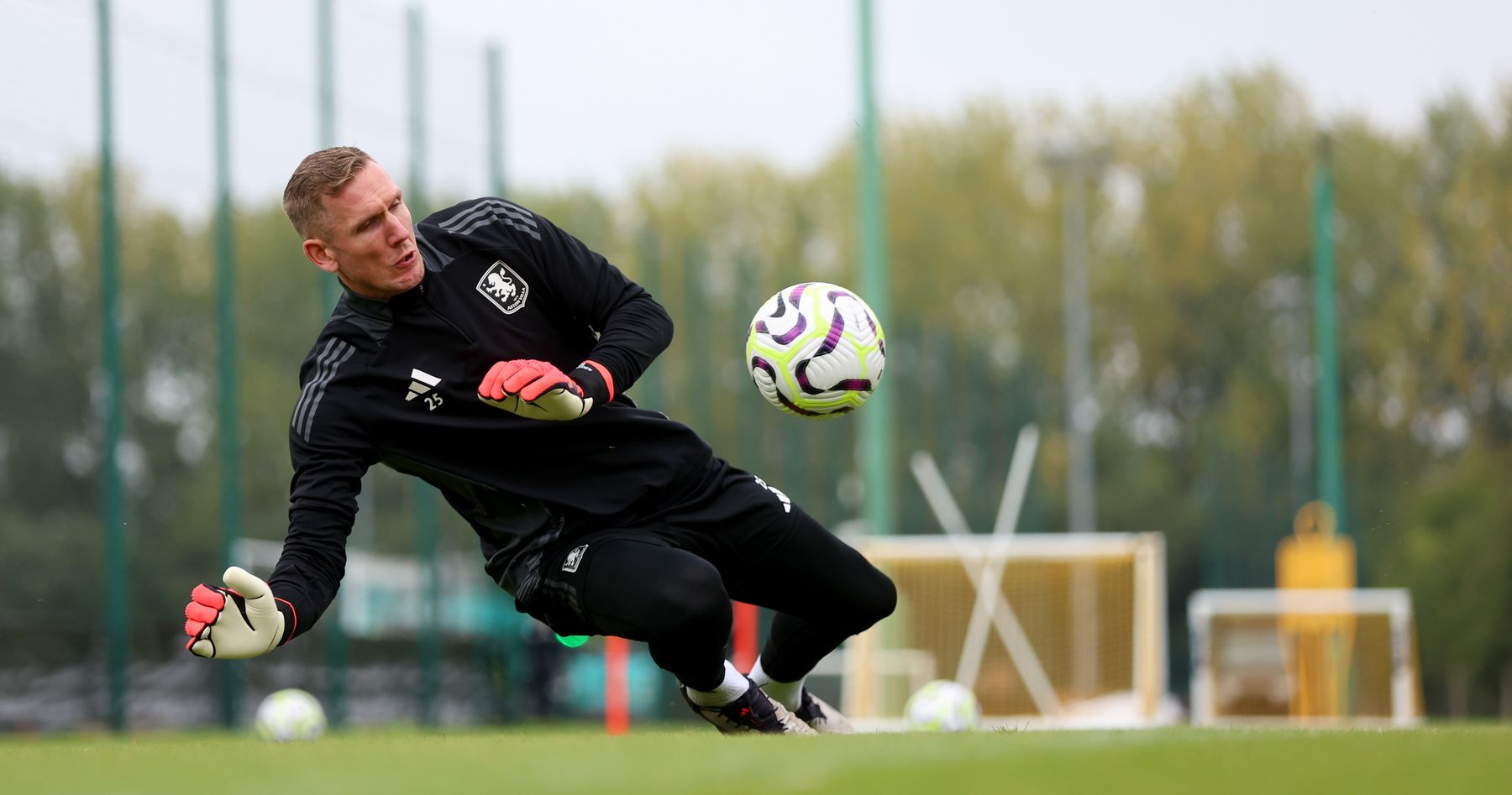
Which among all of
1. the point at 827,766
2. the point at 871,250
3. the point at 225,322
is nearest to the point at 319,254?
the point at 827,766

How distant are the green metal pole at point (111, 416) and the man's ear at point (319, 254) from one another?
21.6ft

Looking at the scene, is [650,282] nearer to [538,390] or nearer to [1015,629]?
[1015,629]

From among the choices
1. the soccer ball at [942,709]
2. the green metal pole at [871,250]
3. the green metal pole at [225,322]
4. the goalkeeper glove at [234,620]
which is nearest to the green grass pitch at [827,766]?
the goalkeeper glove at [234,620]

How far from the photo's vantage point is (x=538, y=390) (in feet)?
15.3

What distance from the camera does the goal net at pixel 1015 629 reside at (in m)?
14.6

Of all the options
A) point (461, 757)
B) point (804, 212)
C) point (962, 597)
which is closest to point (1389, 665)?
point (962, 597)

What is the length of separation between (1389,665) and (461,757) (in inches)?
737

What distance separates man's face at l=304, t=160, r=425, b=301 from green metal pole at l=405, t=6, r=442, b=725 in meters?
9.83

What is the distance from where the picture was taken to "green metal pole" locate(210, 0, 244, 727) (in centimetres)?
1241

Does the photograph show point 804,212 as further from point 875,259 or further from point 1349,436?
point 875,259

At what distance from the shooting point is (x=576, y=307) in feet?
17.5

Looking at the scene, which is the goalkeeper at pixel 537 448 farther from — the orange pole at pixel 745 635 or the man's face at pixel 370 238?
the orange pole at pixel 745 635

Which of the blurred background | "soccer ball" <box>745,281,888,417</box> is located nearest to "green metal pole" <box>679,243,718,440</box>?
the blurred background

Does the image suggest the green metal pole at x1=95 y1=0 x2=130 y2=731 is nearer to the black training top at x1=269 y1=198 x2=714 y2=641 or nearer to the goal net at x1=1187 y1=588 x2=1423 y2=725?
the black training top at x1=269 y1=198 x2=714 y2=641
